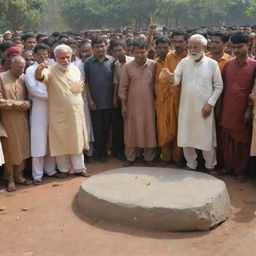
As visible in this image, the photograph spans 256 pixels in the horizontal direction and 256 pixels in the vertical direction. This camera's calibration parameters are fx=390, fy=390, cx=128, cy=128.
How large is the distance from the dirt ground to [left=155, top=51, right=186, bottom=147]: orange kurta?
1.35m

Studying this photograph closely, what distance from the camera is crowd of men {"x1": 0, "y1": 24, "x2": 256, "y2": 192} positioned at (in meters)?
5.20

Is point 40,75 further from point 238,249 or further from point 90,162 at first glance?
point 238,249

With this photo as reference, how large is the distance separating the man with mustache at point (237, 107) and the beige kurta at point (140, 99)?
3.50ft

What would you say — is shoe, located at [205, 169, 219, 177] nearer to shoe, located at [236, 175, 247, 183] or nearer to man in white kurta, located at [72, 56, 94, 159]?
shoe, located at [236, 175, 247, 183]

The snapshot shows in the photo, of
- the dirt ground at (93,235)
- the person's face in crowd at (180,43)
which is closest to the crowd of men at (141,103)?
the person's face in crowd at (180,43)

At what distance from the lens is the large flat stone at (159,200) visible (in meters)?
4.01

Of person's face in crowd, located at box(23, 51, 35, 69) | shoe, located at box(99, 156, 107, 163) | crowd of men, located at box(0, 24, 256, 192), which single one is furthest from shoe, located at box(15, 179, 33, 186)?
person's face in crowd, located at box(23, 51, 35, 69)

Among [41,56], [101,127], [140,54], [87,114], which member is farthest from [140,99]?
[41,56]

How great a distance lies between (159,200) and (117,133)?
2.59 meters

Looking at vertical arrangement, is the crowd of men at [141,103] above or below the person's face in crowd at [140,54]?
below

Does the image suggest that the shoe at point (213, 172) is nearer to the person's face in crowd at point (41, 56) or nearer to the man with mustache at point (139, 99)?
the man with mustache at point (139, 99)

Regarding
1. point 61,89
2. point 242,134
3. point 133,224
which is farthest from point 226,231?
point 61,89

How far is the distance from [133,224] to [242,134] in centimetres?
210

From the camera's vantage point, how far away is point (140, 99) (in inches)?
229
